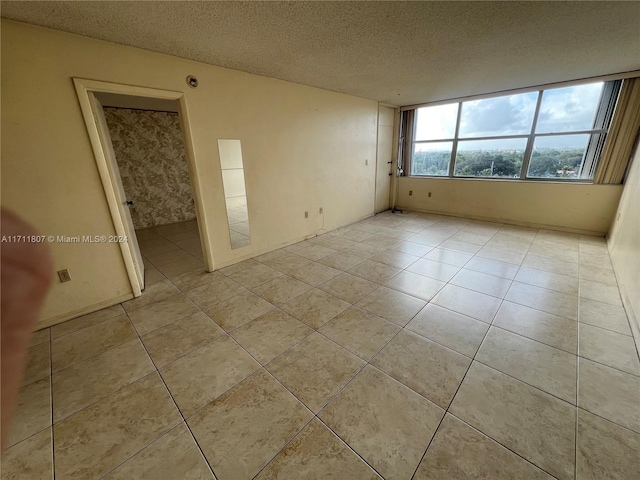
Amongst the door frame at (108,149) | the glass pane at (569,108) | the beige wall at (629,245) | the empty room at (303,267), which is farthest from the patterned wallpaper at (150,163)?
the glass pane at (569,108)

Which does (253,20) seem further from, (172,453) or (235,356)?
(172,453)

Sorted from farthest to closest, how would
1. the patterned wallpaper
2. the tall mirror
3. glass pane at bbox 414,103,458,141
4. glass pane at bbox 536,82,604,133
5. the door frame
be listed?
glass pane at bbox 414,103,458,141 < the patterned wallpaper < glass pane at bbox 536,82,604,133 < the tall mirror < the door frame

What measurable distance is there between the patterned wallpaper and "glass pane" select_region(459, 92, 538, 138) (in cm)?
536

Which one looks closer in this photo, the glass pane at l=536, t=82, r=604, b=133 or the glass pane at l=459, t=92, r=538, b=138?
the glass pane at l=536, t=82, r=604, b=133

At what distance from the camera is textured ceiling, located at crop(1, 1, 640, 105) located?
5.98 feet

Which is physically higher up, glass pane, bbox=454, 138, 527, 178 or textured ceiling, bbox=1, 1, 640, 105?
textured ceiling, bbox=1, 1, 640, 105

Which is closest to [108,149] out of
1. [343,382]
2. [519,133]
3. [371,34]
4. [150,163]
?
[371,34]

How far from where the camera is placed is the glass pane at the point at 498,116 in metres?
4.36

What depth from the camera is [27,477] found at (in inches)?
46.8

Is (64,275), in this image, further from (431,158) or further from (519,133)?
(519,133)

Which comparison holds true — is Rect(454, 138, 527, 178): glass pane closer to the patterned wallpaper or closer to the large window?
the large window

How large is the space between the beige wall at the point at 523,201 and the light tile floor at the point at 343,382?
6.44 feet

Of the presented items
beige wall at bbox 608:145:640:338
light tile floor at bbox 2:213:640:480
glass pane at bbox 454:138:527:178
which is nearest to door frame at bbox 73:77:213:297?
light tile floor at bbox 2:213:640:480

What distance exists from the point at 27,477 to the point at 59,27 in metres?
2.86
